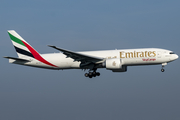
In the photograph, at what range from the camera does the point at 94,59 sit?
43.2 metres

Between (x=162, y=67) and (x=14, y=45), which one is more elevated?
(x=14, y=45)

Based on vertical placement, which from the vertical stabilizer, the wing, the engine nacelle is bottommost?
the engine nacelle

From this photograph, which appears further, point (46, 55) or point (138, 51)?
point (46, 55)

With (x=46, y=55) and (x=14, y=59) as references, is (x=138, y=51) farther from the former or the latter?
(x=14, y=59)

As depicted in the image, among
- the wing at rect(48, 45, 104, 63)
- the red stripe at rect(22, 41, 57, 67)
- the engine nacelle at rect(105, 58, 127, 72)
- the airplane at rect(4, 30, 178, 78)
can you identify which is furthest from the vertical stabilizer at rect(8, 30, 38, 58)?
the engine nacelle at rect(105, 58, 127, 72)

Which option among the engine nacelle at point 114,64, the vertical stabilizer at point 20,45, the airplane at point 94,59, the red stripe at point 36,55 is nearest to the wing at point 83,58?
the airplane at point 94,59

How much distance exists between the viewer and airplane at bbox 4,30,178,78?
42.8m

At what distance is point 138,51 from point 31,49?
16.4 metres

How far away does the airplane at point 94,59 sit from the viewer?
1684 inches

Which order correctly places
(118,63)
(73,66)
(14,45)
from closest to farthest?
(118,63)
(73,66)
(14,45)

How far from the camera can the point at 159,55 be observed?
4303 centimetres

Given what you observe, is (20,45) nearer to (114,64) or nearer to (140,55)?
(114,64)

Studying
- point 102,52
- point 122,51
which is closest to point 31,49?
point 102,52

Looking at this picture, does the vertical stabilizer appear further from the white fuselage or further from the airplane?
the white fuselage
